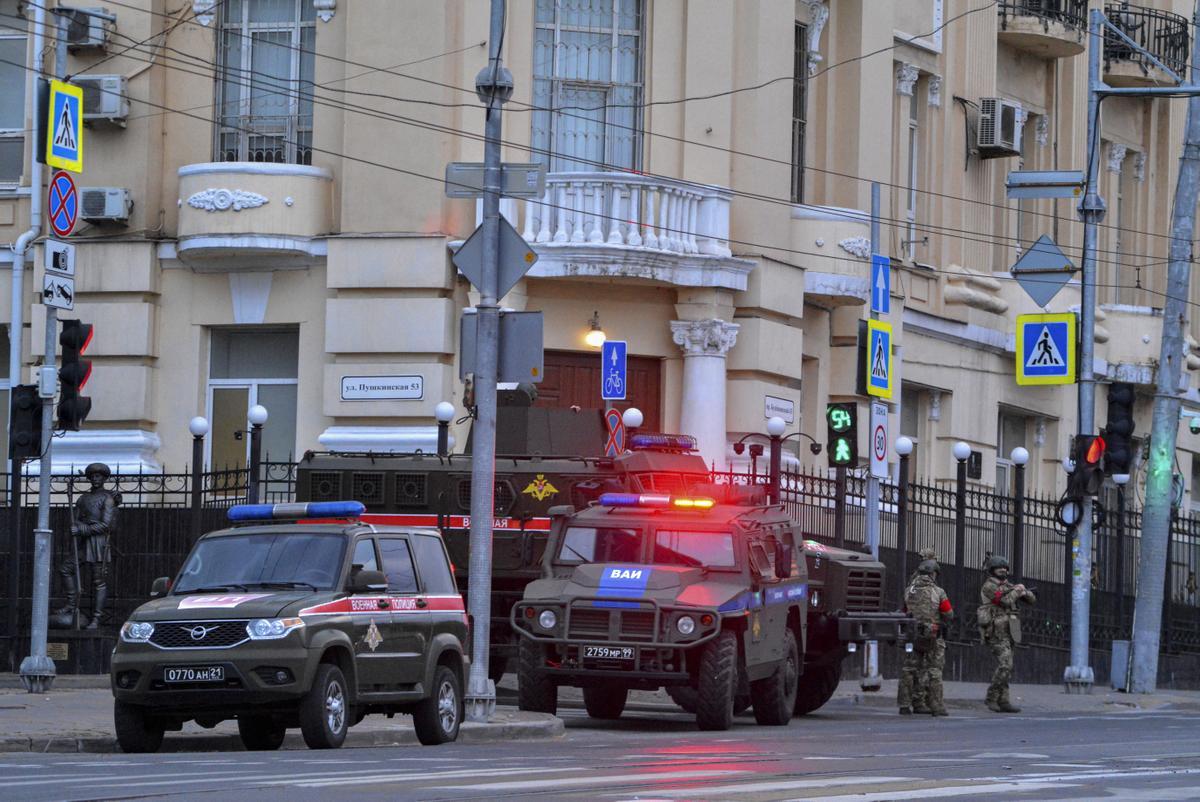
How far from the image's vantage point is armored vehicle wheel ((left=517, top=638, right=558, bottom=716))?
21141 millimetres

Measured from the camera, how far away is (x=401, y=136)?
98.8ft

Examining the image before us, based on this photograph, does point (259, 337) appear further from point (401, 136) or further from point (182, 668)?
point (182, 668)

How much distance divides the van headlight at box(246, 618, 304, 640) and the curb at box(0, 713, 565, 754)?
1.65 meters

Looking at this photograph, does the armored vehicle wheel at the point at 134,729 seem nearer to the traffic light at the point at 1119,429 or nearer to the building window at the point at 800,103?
the traffic light at the point at 1119,429

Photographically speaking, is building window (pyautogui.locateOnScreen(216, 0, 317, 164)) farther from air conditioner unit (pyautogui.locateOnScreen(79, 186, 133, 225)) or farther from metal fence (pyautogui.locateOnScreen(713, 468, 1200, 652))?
metal fence (pyautogui.locateOnScreen(713, 468, 1200, 652))

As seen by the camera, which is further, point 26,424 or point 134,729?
point 26,424

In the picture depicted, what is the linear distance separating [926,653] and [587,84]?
32.1 ft

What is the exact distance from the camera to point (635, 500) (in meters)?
22.1

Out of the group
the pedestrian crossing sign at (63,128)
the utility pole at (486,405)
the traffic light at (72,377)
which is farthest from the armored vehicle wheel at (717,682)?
the pedestrian crossing sign at (63,128)

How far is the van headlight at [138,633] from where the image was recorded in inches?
656

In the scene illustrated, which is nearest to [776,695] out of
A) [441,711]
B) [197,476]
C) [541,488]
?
[541,488]

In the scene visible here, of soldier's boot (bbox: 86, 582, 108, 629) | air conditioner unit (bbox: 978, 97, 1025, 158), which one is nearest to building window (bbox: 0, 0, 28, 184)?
soldier's boot (bbox: 86, 582, 108, 629)

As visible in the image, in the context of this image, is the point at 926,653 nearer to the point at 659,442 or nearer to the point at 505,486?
the point at 659,442

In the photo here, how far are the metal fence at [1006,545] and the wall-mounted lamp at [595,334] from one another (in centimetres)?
278
